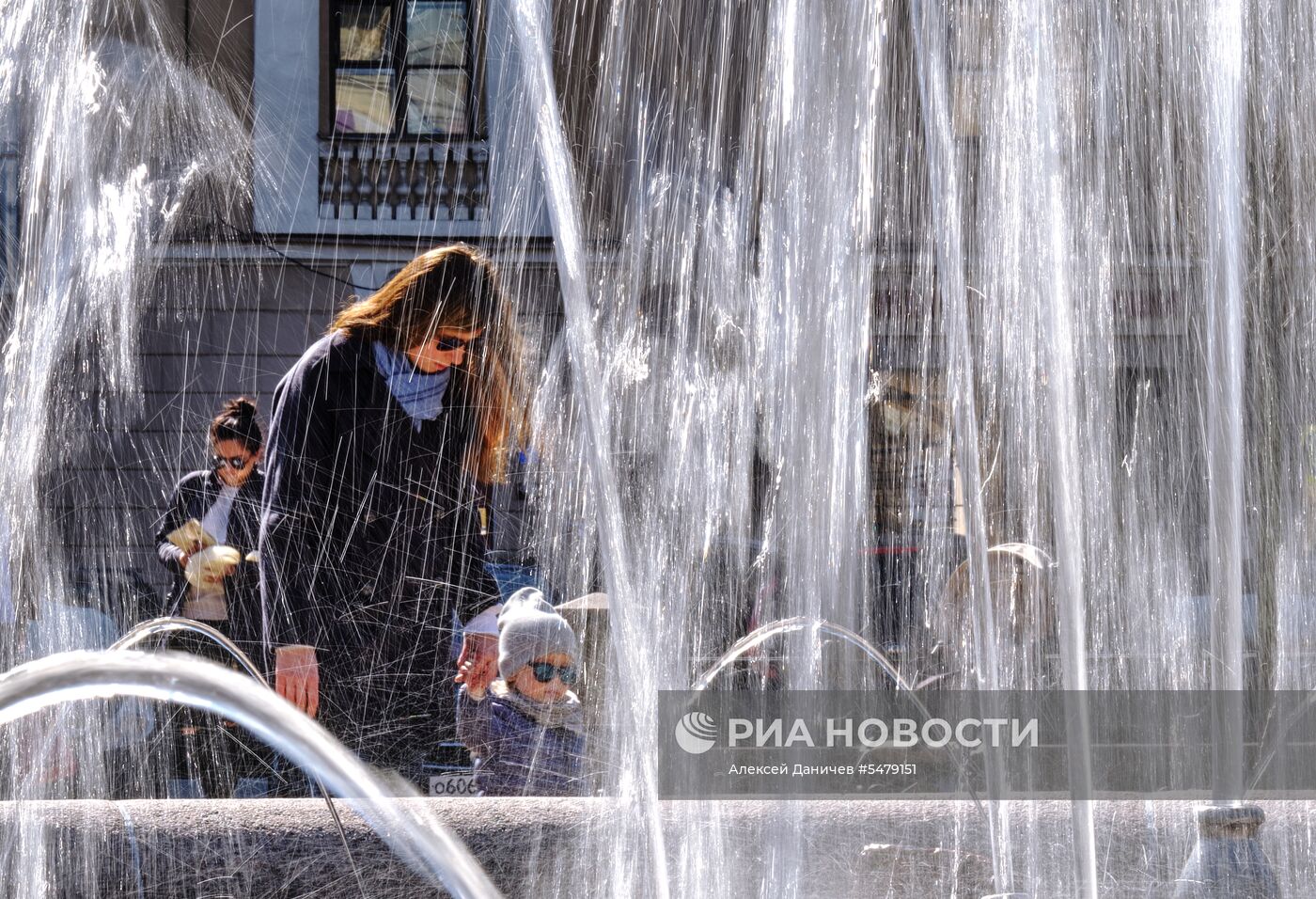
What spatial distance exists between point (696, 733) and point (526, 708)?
0.34 meters

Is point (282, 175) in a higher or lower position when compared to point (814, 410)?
higher

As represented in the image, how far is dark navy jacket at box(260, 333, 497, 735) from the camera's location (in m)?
1.83

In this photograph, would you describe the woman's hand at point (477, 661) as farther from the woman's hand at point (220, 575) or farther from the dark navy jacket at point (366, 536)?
the woman's hand at point (220, 575)

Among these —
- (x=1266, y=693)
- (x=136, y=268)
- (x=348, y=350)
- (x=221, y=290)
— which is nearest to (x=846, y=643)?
(x=1266, y=693)

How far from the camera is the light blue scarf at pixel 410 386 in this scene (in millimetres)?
1850

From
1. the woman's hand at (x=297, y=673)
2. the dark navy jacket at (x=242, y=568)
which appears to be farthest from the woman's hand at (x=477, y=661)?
the dark navy jacket at (x=242, y=568)

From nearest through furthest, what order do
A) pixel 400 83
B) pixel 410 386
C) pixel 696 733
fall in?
pixel 696 733 < pixel 410 386 < pixel 400 83

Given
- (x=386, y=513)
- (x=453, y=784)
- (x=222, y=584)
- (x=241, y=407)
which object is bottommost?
(x=453, y=784)

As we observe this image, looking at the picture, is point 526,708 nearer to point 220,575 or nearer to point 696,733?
point 696,733

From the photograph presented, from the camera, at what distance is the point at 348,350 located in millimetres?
1860

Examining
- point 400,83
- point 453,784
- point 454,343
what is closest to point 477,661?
point 453,784

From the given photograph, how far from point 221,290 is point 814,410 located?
1192 mm

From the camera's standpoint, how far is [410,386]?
1864 millimetres

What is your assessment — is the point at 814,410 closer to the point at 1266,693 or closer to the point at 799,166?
the point at 799,166
